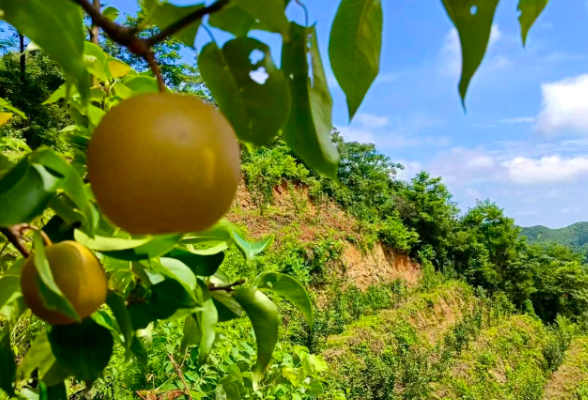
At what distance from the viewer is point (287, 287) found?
580 mm

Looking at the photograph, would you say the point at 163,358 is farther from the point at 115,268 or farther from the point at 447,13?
the point at 447,13

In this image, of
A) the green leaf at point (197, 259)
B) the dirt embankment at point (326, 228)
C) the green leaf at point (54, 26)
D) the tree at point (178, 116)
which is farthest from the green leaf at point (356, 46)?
the dirt embankment at point (326, 228)

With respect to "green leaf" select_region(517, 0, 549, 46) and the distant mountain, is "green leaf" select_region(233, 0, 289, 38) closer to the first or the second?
"green leaf" select_region(517, 0, 549, 46)

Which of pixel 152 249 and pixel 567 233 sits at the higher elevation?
pixel 567 233

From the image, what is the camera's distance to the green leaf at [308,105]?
0.96 feet

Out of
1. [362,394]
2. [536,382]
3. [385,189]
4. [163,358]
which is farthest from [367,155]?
[163,358]

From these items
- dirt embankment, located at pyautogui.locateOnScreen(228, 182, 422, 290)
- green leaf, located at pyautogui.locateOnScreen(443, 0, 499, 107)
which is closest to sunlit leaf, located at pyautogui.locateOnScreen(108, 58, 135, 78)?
green leaf, located at pyautogui.locateOnScreen(443, 0, 499, 107)

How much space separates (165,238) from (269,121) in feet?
0.55

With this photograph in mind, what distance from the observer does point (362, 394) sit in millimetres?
4965

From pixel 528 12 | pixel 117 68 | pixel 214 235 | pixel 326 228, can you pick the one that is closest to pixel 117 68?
pixel 117 68

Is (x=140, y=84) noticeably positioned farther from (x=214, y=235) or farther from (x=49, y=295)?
(x=49, y=295)

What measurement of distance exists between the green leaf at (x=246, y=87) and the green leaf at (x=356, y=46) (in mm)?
50

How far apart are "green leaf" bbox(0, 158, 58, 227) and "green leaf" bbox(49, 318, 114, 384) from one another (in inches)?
4.8

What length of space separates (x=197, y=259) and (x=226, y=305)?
0.23 ft
